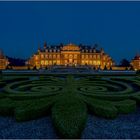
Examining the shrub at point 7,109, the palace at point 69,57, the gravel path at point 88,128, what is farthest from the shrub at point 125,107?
the palace at point 69,57

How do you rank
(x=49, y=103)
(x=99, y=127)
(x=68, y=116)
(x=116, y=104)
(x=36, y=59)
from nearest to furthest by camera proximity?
(x=68, y=116) < (x=99, y=127) < (x=49, y=103) < (x=116, y=104) < (x=36, y=59)

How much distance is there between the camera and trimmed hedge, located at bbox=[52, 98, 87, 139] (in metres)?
4.72

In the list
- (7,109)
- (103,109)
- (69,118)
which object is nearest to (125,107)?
(103,109)

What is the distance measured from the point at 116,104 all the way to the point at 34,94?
9.58ft

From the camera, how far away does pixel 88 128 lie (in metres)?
5.75

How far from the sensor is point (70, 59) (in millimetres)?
73562

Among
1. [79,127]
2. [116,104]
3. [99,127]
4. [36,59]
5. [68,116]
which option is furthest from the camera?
[36,59]

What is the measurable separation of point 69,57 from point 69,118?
225 ft

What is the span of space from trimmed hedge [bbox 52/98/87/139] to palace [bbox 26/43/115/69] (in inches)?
2595

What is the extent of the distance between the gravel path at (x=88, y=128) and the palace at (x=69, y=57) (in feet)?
215

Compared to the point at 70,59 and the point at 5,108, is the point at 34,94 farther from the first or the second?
the point at 70,59

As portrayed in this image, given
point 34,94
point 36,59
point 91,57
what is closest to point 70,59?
point 91,57

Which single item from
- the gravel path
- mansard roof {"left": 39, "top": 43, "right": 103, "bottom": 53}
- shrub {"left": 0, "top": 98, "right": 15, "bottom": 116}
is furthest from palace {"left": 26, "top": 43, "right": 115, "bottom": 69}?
the gravel path

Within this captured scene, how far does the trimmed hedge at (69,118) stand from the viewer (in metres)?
4.72
